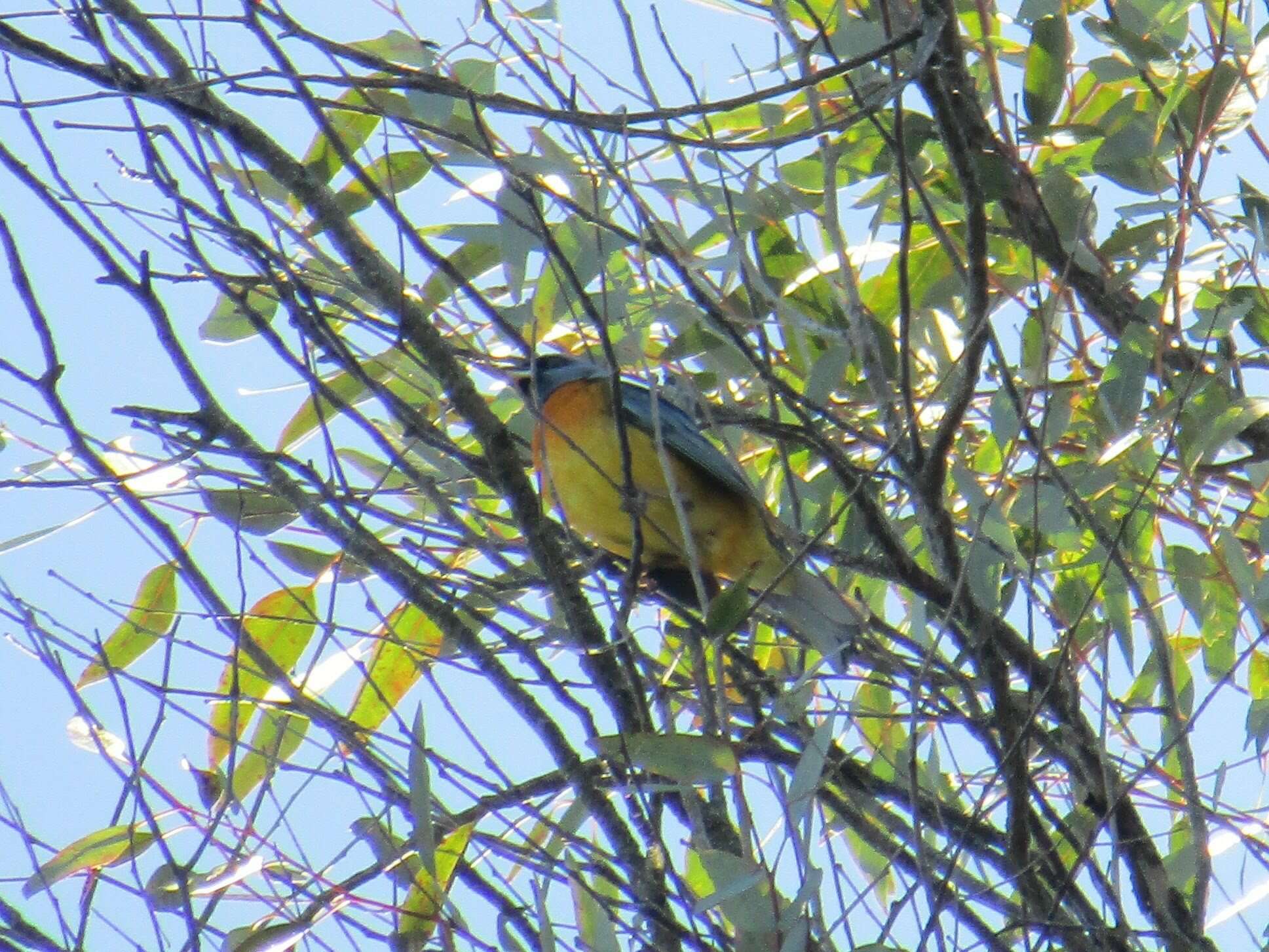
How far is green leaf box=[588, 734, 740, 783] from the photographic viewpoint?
1.78 metres

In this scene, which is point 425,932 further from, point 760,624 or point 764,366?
point 760,624

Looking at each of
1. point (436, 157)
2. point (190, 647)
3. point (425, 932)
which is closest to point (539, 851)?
point (425, 932)

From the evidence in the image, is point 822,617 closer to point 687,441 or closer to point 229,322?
point 687,441

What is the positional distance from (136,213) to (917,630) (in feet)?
4.58

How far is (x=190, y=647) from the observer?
7.41 ft

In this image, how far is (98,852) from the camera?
2.34 meters

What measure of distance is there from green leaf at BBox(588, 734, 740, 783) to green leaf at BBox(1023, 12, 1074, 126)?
1.36 metres

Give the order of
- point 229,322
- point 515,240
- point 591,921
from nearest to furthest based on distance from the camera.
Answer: point 591,921
point 515,240
point 229,322

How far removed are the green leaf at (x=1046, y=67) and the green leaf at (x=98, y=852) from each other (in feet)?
6.09

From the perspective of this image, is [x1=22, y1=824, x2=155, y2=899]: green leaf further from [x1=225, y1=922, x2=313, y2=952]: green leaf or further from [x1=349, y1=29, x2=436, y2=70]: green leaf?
[x1=349, y1=29, x2=436, y2=70]: green leaf

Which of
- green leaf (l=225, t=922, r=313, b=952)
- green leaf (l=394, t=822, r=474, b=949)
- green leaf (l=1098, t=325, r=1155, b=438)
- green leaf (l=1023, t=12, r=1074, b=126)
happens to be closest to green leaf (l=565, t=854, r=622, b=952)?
green leaf (l=394, t=822, r=474, b=949)

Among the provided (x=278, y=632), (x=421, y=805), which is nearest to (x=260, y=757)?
(x=278, y=632)

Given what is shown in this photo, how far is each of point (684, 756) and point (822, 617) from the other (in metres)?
0.91

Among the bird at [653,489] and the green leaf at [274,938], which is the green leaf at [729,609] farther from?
the bird at [653,489]
